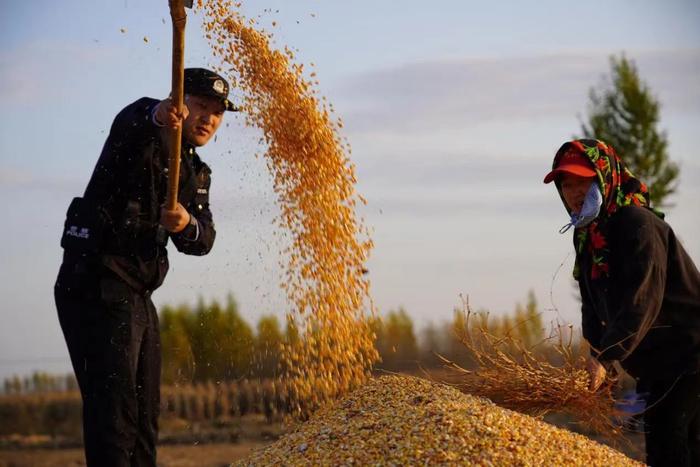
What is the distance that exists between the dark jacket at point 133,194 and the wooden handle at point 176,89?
0.29 ft

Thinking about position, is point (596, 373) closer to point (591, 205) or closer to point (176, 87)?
point (591, 205)

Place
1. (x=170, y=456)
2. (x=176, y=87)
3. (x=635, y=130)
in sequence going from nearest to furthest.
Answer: (x=176, y=87)
(x=170, y=456)
(x=635, y=130)

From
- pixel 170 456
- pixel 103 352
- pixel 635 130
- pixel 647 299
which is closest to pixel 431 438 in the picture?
pixel 647 299

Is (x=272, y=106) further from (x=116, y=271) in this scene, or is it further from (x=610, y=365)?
(x=610, y=365)

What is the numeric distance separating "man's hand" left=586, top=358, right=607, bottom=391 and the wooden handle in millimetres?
1876

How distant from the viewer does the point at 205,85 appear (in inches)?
165

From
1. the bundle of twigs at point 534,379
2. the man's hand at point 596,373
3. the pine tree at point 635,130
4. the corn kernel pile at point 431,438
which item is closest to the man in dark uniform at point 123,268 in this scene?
the corn kernel pile at point 431,438

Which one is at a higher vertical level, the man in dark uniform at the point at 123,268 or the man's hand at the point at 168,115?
the man's hand at the point at 168,115

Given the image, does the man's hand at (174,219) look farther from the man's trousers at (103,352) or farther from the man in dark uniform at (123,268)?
the man's trousers at (103,352)

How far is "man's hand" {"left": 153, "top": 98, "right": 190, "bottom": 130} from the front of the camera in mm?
3953

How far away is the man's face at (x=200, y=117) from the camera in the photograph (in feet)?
13.9

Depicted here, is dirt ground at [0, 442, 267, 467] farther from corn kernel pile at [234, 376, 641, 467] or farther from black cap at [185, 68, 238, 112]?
black cap at [185, 68, 238, 112]

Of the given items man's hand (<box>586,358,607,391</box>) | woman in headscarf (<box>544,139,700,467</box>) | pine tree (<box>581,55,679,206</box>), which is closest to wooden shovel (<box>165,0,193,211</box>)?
woman in headscarf (<box>544,139,700,467</box>)

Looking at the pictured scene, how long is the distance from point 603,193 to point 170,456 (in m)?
5.70
